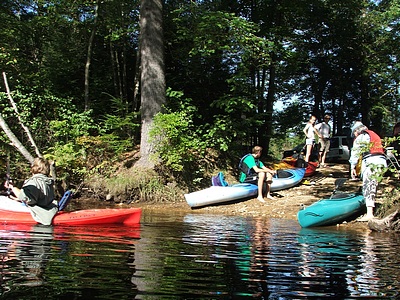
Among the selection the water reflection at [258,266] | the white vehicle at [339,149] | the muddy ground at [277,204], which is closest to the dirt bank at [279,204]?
the muddy ground at [277,204]

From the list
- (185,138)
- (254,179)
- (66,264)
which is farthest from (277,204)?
(66,264)

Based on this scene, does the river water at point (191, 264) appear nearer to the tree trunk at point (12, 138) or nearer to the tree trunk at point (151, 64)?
the tree trunk at point (12, 138)

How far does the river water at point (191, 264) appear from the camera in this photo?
317 centimetres

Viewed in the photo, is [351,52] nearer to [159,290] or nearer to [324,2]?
[324,2]

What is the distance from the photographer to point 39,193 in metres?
7.24

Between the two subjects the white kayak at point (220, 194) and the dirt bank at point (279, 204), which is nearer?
the dirt bank at point (279, 204)

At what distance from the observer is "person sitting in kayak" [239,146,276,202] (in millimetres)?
11812

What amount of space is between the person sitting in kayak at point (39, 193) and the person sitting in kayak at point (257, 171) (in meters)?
5.95

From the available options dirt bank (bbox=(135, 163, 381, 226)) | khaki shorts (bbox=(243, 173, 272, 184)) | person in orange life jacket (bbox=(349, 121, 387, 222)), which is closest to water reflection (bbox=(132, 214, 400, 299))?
person in orange life jacket (bbox=(349, 121, 387, 222))

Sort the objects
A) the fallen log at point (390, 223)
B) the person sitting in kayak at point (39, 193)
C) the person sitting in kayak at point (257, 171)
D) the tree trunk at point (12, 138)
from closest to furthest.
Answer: the person sitting in kayak at point (39, 193)
the fallen log at point (390, 223)
the tree trunk at point (12, 138)
the person sitting in kayak at point (257, 171)

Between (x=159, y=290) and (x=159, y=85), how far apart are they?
10942 mm

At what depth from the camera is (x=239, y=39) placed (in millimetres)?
13789

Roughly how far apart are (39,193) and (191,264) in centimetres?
402

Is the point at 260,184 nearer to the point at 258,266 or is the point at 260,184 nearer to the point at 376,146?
the point at 376,146
